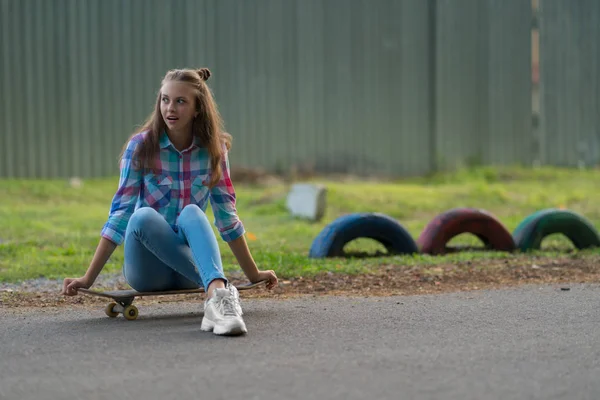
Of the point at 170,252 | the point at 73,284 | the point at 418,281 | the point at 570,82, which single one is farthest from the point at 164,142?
the point at 570,82

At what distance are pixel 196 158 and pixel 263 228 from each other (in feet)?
13.7

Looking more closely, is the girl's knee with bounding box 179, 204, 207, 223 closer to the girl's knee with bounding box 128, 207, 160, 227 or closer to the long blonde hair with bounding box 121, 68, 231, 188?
the girl's knee with bounding box 128, 207, 160, 227

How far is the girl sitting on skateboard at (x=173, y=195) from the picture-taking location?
4508mm

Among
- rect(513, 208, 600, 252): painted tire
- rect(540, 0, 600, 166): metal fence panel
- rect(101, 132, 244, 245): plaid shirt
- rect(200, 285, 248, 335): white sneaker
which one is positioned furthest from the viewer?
rect(540, 0, 600, 166): metal fence panel

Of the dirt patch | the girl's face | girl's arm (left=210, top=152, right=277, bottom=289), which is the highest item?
the girl's face

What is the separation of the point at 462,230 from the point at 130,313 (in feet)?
10.8

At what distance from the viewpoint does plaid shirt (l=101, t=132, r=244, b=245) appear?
4.62 m

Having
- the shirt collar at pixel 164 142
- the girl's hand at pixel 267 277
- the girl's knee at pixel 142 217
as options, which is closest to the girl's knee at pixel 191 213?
the girl's knee at pixel 142 217

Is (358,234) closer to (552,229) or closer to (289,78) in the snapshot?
(552,229)

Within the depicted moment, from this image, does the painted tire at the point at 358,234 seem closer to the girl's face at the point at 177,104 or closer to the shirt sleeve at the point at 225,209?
the shirt sleeve at the point at 225,209

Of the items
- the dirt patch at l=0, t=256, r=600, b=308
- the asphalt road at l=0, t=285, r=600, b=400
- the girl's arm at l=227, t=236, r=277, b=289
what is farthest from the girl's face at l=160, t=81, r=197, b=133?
the dirt patch at l=0, t=256, r=600, b=308

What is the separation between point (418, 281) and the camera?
6051 millimetres

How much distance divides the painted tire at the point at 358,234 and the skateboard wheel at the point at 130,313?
2.39 meters

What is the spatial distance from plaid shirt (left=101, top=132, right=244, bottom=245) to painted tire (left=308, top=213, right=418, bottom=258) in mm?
2169
